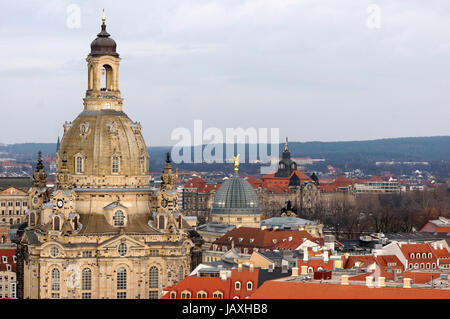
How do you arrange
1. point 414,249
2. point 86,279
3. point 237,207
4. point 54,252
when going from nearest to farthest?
point 54,252 < point 86,279 < point 414,249 < point 237,207

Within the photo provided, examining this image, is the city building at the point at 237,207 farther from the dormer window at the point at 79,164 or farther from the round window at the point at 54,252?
the round window at the point at 54,252

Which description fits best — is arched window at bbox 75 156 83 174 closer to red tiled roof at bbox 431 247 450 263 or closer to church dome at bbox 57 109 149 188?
church dome at bbox 57 109 149 188

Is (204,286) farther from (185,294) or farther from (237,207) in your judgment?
(237,207)

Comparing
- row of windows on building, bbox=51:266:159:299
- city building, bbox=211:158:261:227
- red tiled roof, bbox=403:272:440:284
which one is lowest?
row of windows on building, bbox=51:266:159:299

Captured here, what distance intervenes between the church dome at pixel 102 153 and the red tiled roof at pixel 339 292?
3726 centimetres

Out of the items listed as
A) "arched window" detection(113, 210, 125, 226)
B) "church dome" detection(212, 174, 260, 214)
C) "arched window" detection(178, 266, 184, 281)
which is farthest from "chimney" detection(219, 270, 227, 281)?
"church dome" detection(212, 174, 260, 214)

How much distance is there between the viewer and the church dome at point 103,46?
117 metres

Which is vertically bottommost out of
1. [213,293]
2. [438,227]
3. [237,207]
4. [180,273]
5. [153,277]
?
[153,277]

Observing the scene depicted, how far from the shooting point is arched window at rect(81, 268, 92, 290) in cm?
10806

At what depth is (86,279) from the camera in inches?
4262

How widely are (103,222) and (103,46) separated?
16159 millimetres

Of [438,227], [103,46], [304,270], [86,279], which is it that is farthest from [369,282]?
[438,227]

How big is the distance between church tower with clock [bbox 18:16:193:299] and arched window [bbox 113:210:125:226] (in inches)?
3.2

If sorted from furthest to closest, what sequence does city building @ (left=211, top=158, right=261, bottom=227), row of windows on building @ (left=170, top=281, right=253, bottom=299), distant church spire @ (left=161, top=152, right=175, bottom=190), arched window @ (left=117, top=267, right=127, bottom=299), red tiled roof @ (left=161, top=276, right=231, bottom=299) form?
city building @ (left=211, top=158, right=261, bottom=227) → distant church spire @ (left=161, top=152, right=175, bottom=190) → arched window @ (left=117, top=267, right=127, bottom=299) → red tiled roof @ (left=161, top=276, right=231, bottom=299) → row of windows on building @ (left=170, top=281, right=253, bottom=299)
